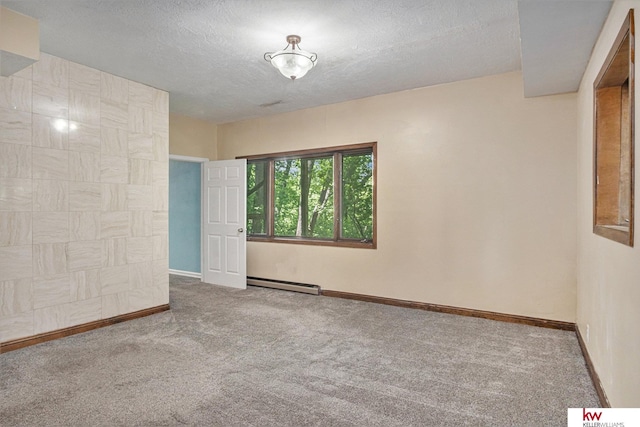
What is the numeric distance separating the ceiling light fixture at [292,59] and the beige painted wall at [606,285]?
212 centimetres

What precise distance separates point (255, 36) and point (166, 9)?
0.70 m

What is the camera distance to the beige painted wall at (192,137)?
5.60 m

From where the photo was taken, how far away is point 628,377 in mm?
1734

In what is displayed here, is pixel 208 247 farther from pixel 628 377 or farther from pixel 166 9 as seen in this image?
pixel 628 377

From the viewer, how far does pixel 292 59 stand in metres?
3.12

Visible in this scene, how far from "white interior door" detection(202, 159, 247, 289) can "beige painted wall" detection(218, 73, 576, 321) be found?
4.14ft

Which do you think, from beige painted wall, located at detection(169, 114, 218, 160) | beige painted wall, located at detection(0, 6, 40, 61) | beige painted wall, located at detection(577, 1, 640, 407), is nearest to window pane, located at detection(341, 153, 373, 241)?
beige painted wall, located at detection(577, 1, 640, 407)

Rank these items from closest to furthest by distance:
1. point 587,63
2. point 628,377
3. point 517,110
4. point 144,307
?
point 628,377 < point 587,63 < point 517,110 < point 144,307

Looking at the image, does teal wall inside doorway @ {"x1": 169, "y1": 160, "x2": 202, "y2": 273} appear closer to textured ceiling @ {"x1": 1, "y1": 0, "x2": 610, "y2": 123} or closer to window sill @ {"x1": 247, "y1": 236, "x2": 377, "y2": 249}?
window sill @ {"x1": 247, "y1": 236, "x2": 377, "y2": 249}

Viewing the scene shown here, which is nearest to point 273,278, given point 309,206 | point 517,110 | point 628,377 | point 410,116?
point 309,206

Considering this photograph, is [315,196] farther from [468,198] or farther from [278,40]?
[278,40]

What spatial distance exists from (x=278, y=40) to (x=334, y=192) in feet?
7.94

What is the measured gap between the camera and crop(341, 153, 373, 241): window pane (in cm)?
492

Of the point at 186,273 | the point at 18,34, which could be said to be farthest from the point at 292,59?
the point at 186,273
